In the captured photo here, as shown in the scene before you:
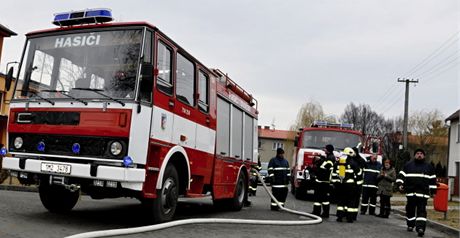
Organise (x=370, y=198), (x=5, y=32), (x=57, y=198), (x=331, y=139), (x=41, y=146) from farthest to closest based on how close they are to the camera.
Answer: (x=5, y=32) → (x=331, y=139) → (x=370, y=198) → (x=57, y=198) → (x=41, y=146)

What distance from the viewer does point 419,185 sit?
32.6 ft

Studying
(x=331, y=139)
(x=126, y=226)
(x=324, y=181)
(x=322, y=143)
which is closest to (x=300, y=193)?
(x=322, y=143)

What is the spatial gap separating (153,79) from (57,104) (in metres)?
1.46

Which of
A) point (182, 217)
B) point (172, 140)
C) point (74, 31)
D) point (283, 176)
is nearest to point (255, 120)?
point (283, 176)

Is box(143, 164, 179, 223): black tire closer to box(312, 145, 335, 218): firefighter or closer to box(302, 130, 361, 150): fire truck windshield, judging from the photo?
box(312, 145, 335, 218): firefighter

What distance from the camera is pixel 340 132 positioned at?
60.6 ft

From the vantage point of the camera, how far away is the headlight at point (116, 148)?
22.8 feet

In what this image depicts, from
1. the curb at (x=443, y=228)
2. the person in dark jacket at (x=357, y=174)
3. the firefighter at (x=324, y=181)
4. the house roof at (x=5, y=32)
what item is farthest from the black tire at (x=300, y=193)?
the house roof at (x=5, y=32)

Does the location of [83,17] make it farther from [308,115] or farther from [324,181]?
[308,115]

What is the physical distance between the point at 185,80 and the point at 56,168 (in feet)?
9.07

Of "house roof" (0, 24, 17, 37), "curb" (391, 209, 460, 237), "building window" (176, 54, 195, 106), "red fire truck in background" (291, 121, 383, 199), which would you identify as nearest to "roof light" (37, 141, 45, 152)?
"building window" (176, 54, 195, 106)

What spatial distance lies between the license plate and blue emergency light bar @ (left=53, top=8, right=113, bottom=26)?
2318 mm

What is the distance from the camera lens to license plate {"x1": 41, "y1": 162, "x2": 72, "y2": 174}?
706 centimetres

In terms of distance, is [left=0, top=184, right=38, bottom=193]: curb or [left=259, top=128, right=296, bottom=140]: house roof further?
[left=259, top=128, right=296, bottom=140]: house roof
